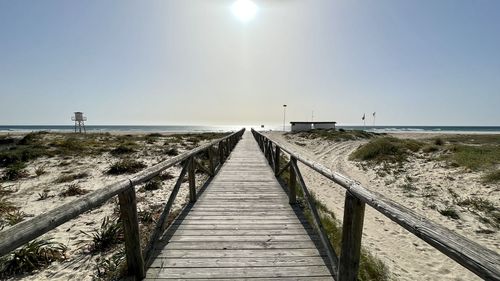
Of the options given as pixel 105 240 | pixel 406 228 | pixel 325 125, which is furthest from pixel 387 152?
pixel 325 125

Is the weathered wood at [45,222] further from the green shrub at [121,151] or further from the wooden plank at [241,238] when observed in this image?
the green shrub at [121,151]

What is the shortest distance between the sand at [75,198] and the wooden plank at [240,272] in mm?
1184

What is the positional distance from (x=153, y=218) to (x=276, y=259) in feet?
10.2

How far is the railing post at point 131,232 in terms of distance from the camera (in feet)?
8.25

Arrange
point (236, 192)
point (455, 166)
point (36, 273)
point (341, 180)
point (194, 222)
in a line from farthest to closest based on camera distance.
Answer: point (455, 166) → point (236, 192) → point (194, 222) → point (36, 273) → point (341, 180)

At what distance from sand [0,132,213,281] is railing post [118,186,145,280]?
3.29 ft

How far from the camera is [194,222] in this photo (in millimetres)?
4238

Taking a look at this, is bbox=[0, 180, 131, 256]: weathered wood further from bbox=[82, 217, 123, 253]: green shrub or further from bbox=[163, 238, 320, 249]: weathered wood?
bbox=[82, 217, 123, 253]: green shrub

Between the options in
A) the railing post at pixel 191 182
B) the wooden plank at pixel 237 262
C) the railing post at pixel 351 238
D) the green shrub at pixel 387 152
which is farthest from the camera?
the green shrub at pixel 387 152

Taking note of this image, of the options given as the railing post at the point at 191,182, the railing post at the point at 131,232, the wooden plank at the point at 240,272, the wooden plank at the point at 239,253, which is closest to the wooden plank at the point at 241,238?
the wooden plank at the point at 239,253

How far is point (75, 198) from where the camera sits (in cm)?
692

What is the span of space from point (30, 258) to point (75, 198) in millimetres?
3878

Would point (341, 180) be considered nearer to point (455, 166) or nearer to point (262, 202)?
point (262, 202)

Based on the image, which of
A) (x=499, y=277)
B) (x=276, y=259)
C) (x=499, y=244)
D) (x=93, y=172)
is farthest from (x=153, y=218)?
(x=499, y=244)
